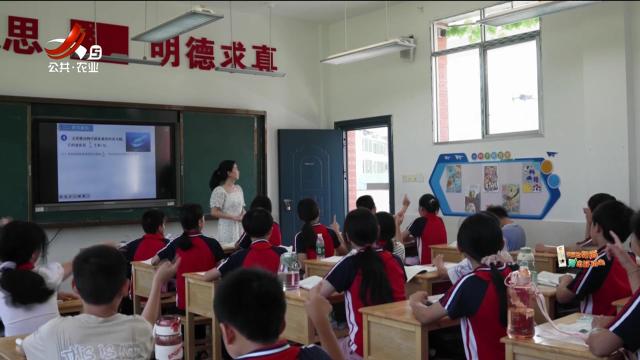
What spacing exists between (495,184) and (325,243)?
2275 mm

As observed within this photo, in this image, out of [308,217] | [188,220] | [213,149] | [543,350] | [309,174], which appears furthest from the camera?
[309,174]

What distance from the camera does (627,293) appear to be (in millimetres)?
2572

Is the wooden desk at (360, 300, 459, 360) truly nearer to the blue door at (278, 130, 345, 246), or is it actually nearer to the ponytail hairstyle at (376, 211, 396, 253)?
the ponytail hairstyle at (376, 211, 396, 253)

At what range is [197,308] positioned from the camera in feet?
11.8

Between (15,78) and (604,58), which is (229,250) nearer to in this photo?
(15,78)

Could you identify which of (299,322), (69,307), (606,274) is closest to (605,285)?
(606,274)

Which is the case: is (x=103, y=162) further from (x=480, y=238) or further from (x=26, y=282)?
(x=480, y=238)

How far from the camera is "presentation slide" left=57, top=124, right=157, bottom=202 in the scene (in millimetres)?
5598

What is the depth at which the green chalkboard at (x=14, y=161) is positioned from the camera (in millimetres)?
5238

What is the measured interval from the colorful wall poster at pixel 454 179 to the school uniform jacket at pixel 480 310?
3.96m

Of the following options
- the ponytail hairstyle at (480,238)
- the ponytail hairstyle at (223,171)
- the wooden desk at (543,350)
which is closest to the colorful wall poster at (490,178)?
the ponytail hairstyle at (223,171)

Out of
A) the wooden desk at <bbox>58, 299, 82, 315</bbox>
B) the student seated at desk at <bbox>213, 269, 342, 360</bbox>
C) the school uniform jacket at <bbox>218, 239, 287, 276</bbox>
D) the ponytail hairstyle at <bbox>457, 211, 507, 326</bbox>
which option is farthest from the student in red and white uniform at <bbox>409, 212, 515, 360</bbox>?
the wooden desk at <bbox>58, 299, 82, 315</bbox>

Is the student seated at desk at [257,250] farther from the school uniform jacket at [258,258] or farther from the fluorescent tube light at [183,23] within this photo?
the fluorescent tube light at [183,23]

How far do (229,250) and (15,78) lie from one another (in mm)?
2548
